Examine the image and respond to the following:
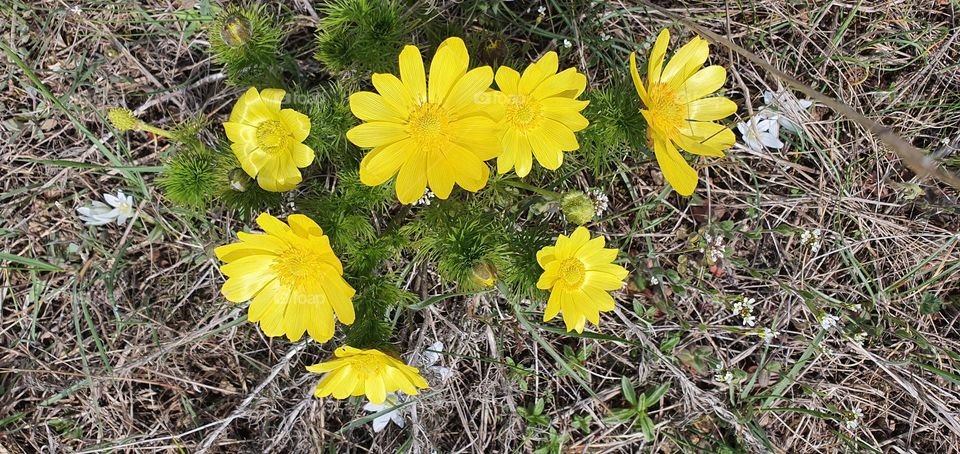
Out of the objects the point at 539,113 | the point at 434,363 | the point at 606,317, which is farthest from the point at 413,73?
the point at 606,317

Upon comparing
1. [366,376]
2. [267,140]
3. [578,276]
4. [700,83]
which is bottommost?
[366,376]

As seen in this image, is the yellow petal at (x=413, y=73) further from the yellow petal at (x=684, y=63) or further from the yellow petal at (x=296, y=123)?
the yellow petal at (x=684, y=63)

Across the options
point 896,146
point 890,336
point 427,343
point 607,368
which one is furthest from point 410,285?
point 890,336

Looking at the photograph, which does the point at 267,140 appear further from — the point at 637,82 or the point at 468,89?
the point at 637,82

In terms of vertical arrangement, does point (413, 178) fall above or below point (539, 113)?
below

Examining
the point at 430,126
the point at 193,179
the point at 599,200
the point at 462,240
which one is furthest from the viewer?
the point at 599,200

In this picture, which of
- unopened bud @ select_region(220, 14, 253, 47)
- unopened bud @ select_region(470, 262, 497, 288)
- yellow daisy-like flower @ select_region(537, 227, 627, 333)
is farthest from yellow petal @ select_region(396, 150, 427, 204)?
unopened bud @ select_region(220, 14, 253, 47)
